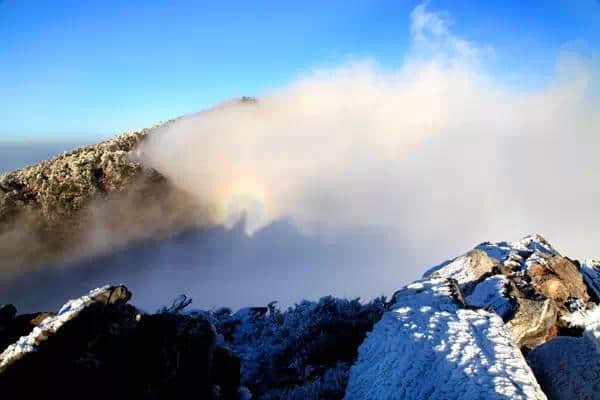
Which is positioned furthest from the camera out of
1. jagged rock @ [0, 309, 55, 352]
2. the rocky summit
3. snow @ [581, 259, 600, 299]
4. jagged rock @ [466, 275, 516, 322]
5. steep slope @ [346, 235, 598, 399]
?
snow @ [581, 259, 600, 299]

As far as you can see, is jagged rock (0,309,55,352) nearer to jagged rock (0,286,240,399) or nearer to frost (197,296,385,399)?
jagged rock (0,286,240,399)

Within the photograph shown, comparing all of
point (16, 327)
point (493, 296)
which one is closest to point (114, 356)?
point (16, 327)

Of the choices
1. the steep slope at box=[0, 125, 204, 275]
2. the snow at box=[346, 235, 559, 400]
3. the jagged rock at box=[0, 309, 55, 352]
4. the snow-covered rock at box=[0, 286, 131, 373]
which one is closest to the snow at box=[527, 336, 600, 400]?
the snow at box=[346, 235, 559, 400]

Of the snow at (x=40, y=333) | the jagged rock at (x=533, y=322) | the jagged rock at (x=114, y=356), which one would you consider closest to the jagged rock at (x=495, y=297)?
the jagged rock at (x=533, y=322)

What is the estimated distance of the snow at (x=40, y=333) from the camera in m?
2.40

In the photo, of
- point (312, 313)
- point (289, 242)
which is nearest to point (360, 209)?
point (289, 242)

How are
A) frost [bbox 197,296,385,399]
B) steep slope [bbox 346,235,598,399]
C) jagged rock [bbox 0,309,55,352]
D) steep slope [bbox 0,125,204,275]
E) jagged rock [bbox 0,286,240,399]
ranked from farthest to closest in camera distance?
1. steep slope [bbox 0,125,204,275]
2. frost [bbox 197,296,385,399]
3. jagged rock [bbox 0,309,55,352]
4. steep slope [bbox 346,235,598,399]
5. jagged rock [bbox 0,286,240,399]

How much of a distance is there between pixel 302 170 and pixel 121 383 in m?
35.3

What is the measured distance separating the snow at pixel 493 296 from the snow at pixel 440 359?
3.42 feet

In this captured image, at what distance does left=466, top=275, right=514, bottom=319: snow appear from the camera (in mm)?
4661

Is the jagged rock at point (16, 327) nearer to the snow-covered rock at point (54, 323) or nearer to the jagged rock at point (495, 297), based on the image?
the snow-covered rock at point (54, 323)

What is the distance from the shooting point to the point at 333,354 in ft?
15.9

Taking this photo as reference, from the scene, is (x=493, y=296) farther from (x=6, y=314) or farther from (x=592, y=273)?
(x=6, y=314)

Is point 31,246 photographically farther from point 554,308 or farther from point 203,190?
point 554,308
